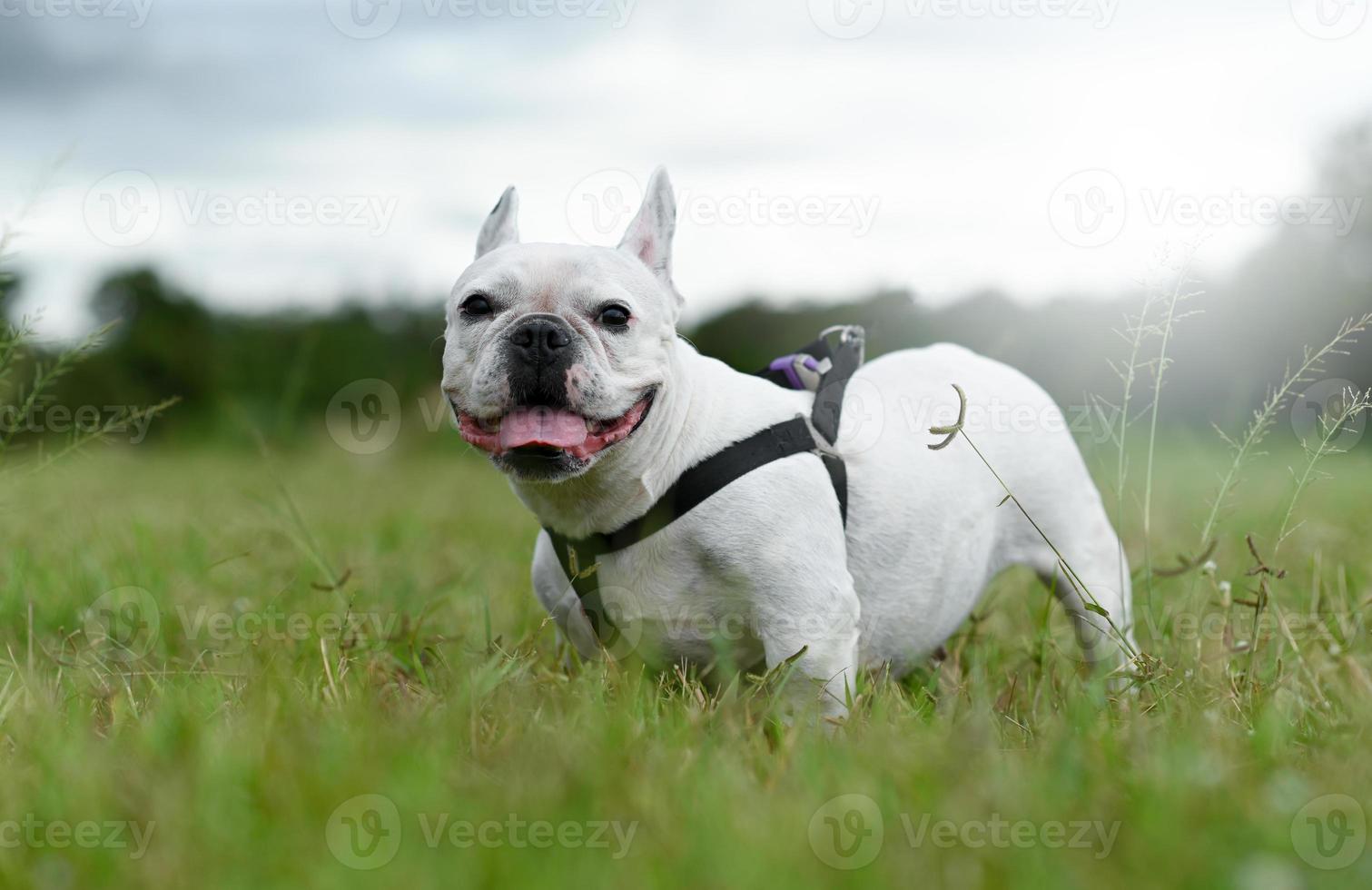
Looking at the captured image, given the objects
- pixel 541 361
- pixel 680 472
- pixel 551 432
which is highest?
pixel 541 361

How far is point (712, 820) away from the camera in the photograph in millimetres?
1660

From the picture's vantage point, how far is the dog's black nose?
262cm

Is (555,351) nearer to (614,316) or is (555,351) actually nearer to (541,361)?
(541,361)

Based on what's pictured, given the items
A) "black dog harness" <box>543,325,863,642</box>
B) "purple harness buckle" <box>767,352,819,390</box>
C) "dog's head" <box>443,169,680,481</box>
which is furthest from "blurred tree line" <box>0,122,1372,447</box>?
"black dog harness" <box>543,325,863,642</box>

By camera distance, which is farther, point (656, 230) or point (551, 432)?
point (656, 230)

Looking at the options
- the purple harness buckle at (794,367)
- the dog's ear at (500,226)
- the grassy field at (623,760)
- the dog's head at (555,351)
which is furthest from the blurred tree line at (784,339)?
the grassy field at (623,760)

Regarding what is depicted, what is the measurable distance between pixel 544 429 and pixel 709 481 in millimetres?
448

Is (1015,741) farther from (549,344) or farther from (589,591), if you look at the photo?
(549,344)

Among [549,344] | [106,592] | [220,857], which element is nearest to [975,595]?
[549,344]

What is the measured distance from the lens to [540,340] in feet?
8.63

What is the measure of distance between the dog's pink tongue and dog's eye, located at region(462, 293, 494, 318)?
0.35 m

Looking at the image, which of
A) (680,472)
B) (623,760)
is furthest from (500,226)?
(623,760)

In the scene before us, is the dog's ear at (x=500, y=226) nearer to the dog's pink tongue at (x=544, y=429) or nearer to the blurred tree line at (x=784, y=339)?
the blurred tree line at (x=784, y=339)

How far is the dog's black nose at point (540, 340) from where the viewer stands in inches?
103
